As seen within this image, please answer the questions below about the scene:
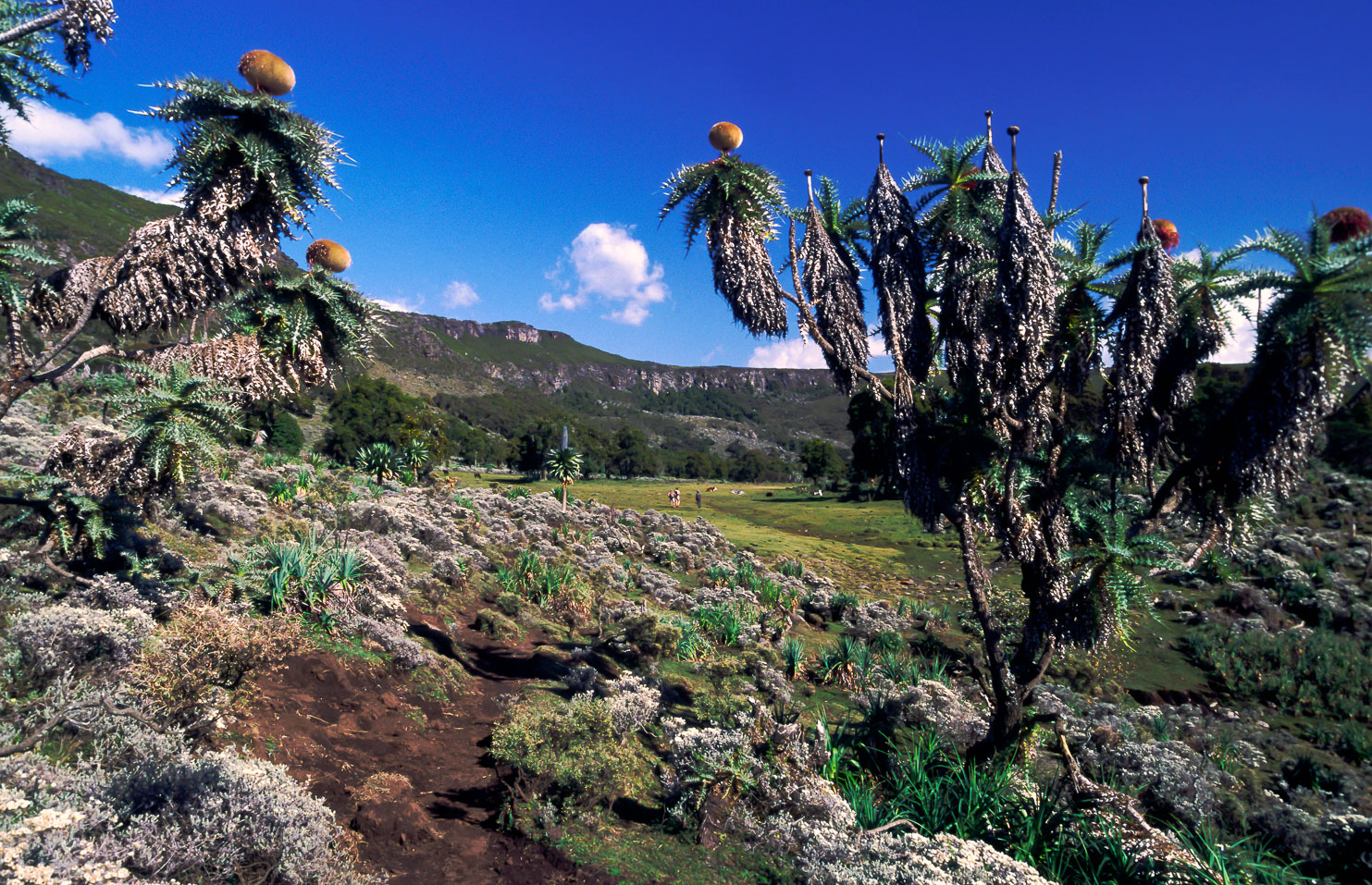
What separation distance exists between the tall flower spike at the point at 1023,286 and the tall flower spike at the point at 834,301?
1.70 meters

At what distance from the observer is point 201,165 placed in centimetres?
486

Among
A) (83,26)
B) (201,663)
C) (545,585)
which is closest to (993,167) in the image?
(83,26)

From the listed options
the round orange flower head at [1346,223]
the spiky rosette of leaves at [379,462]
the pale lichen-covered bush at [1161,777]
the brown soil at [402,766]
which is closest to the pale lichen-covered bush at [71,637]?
the brown soil at [402,766]

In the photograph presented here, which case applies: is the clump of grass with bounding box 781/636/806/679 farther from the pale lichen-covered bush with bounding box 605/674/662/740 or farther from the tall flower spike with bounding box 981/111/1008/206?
the tall flower spike with bounding box 981/111/1008/206

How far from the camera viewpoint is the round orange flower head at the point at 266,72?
16.6 ft

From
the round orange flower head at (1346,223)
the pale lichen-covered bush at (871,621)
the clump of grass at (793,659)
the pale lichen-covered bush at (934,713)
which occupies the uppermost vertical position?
the round orange flower head at (1346,223)

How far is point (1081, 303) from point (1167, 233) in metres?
1.01

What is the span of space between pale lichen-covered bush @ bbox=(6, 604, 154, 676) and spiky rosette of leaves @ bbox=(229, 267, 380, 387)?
276cm

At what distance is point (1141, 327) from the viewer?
598 centimetres

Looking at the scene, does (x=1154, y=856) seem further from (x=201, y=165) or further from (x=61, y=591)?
(x=61, y=591)

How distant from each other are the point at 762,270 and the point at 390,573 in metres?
8.32

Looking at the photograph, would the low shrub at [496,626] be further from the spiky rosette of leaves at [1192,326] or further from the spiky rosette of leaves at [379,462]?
the spiky rosette of leaves at [379,462]

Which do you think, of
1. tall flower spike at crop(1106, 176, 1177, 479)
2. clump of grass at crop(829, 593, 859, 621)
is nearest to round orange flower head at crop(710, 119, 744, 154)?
tall flower spike at crop(1106, 176, 1177, 479)

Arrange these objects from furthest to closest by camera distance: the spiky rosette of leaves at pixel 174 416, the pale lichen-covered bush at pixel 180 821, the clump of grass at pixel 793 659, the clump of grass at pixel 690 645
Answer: the clump of grass at pixel 793 659
the clump of grass at pixel 690 645
the spiky rosette of leaves at pixel 174 416
the pale lichen-covered bush at pixel 180 821
